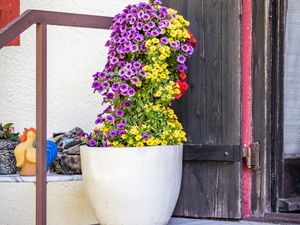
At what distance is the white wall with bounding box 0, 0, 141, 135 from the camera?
3.91m

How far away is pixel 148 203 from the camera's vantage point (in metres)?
3.11

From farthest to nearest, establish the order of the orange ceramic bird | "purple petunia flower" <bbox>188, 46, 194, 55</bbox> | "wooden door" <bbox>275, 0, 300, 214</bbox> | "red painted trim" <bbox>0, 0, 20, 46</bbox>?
"wooden door" <bbox>275, 0, 300, 214</bbox> < "red painted trim" <bbox>0, 0, 20, 46</bbox> < the orange ceramic bird < "purple petunia flower" <bbox>188, 46, 194, 55</bbox>

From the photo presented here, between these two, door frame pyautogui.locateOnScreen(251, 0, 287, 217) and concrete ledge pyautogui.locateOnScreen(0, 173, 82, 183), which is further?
door frame pyautogui.locateOnScreen(251, 0, 287, 217)

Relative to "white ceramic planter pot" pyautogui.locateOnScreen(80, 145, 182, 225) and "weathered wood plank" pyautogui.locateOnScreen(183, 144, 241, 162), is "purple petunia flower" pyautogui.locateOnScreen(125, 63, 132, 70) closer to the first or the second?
"white ceramic planter pot" pyautogui.locateOnScreen(80, 145, 182, 225)

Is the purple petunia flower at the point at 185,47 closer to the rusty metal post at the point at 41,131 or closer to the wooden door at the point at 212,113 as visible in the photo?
the wooden door at the point at 212,113

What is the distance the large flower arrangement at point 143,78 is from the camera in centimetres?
319

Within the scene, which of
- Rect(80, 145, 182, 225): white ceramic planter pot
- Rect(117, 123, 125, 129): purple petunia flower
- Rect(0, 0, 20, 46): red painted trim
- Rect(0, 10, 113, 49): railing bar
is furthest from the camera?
Rect(0, 0, 20, 46): red painted trim

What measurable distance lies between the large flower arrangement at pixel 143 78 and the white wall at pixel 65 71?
1.93 feet

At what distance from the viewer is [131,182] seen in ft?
10.1

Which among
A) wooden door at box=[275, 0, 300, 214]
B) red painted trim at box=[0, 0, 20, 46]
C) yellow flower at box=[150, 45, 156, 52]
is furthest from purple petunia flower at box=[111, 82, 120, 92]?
wooden door at box=[275, 0, 300, 214]

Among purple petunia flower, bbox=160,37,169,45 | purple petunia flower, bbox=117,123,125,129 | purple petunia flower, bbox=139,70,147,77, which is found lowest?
purple petunia flower, bbox=117,123,125,129

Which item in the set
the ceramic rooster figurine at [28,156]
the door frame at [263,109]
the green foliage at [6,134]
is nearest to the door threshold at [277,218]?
the door frame at [263,109]

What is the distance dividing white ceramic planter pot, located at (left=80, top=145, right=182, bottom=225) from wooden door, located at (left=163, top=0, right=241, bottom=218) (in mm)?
374

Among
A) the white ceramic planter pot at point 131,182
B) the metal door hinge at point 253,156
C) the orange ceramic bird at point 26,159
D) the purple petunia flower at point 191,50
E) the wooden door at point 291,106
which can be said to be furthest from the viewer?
the wooden door at point 291,106
